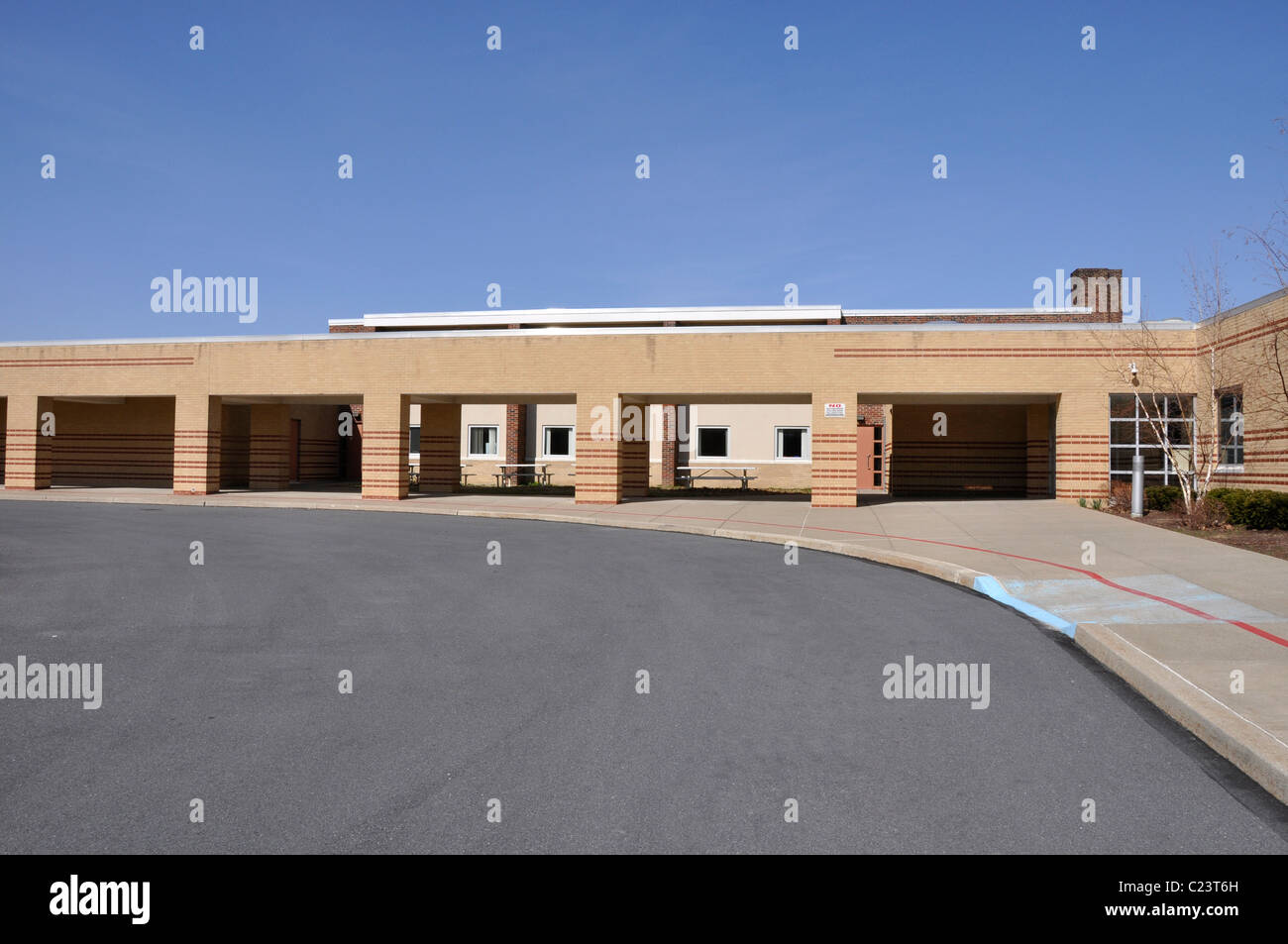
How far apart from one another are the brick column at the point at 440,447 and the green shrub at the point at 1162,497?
20261 millimetres

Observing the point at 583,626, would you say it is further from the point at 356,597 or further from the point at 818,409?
the point at 818,409

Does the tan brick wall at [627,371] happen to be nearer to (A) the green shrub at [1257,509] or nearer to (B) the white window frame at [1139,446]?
(B) the white window frame at [1139,446]

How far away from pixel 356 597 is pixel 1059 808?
7602 mm

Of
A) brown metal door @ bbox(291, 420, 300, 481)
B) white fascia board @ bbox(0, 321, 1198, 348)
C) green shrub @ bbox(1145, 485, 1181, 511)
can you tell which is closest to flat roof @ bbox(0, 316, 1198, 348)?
white fascia board @ bbox(0, 321, 1198, 348)

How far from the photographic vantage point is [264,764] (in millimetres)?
4949

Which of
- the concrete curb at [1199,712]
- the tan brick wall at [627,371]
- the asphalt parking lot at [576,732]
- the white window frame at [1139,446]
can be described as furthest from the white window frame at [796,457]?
the concrete curb at [1199,712]

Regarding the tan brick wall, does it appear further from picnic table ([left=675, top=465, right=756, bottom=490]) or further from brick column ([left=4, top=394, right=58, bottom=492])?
picnic table ([left=675, top=465, right=756, bottom=490])

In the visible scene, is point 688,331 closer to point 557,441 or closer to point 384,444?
point 384,444

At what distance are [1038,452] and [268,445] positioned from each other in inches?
972

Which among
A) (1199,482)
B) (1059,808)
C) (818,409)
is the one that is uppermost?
(818,409)

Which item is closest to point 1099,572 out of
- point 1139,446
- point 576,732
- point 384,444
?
point 576,732

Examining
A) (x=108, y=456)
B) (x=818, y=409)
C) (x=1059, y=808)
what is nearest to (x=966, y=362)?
(x=818, y=409)

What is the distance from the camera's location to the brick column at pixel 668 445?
3812 centimetres

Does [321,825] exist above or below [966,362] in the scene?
below
